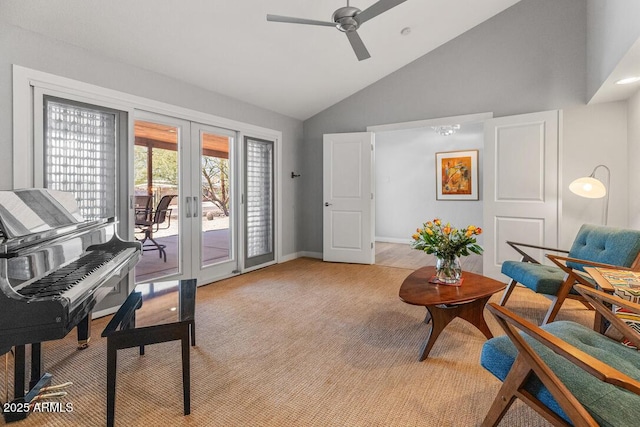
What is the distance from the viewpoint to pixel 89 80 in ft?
9.40

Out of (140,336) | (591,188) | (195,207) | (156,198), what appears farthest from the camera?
(195,207)

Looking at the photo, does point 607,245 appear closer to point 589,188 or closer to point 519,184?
point 589,188

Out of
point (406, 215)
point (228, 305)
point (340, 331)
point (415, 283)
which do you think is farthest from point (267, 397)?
point (406, 215)

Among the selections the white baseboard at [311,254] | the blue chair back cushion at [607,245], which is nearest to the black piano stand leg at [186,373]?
the blue chair back cushion at [607,245]

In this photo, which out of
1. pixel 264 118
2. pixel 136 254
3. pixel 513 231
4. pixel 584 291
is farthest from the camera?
pixel 264 118

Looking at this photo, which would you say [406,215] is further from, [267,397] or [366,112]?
[267,397]

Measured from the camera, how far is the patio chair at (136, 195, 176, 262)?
3596 millimetres

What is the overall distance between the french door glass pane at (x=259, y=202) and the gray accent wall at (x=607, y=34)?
3.98m

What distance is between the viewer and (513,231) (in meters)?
4.01

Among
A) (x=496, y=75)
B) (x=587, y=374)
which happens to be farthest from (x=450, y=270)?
(x=496, y=75)

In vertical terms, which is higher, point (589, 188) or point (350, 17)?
point (350, 17)

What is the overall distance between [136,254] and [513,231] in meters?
4.10

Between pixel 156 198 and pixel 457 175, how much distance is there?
5.51 meters

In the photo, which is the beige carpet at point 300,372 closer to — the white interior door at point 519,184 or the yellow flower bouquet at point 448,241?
the yellow flower bouquet at point 448,241
